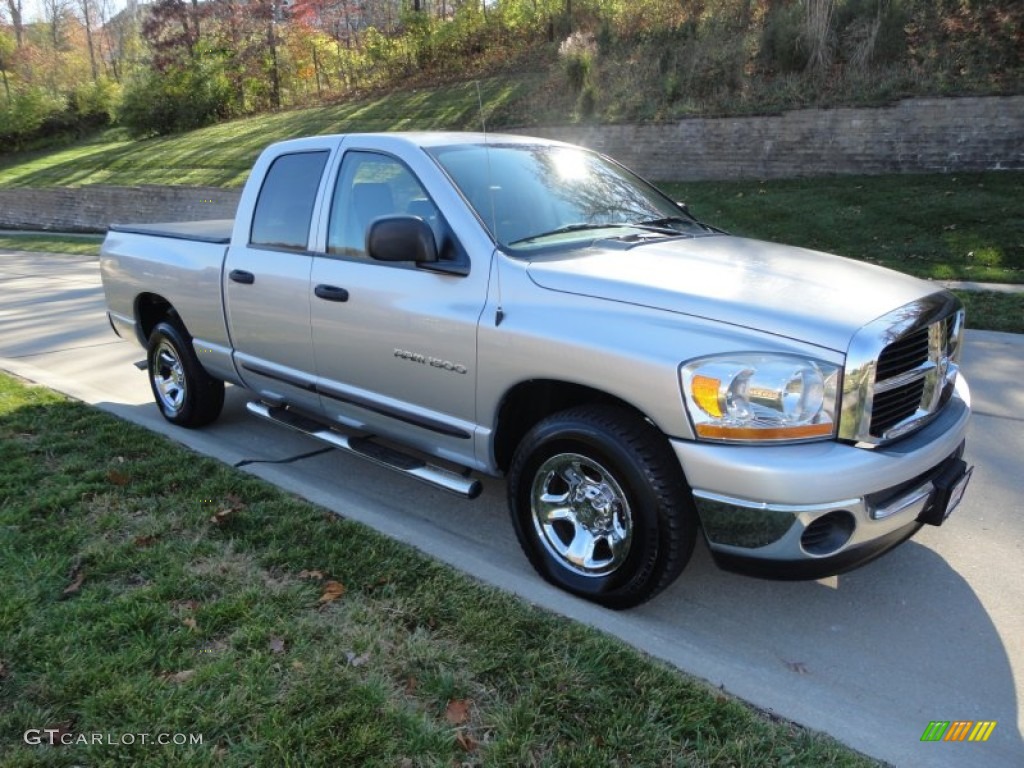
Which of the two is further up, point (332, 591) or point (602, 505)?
point (602, 505)

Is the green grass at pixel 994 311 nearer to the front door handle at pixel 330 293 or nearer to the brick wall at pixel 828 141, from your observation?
the front door handle at pixel 330 293

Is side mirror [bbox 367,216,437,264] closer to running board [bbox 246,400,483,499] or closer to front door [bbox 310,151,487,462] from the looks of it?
front door [bbox 310,151,487,462]

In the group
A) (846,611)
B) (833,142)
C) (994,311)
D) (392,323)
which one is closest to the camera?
(846,611)

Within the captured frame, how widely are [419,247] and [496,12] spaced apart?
99.9ft

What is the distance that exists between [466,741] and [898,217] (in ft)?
39.2

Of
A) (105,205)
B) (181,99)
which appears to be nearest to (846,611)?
(105,205)

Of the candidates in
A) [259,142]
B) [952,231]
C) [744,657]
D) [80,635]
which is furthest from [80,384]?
[259,142]

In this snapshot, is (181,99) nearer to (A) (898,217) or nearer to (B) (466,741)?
(A) (898,217)

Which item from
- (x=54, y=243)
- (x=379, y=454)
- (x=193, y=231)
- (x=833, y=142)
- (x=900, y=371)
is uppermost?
(x=833, y=142)

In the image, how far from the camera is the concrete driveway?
9.02ft

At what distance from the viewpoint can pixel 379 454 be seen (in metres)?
4.14

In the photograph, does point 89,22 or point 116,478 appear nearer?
point 116,478

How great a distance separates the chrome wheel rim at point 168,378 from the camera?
18.8ft

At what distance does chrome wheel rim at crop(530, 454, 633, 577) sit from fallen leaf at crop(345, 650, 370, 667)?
901 mm
